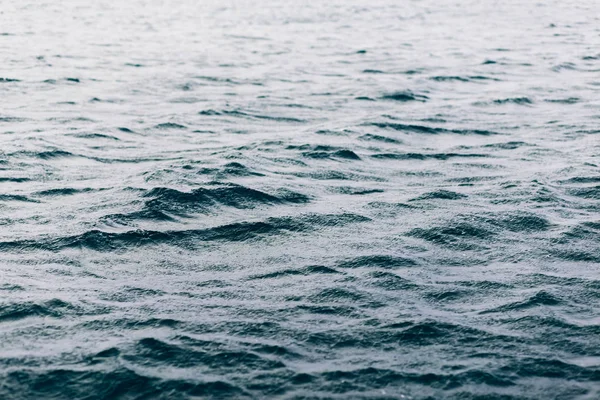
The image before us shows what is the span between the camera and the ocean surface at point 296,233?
4.79 meters

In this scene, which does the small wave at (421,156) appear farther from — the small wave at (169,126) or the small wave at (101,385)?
the small wave at (101,385)

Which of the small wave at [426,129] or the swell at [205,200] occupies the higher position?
the swell at [205,200]

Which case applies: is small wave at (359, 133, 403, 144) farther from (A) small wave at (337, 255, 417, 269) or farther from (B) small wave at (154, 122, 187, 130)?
(A) small wave at (337, 255, 417, 269)

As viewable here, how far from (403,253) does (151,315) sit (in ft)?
6.78

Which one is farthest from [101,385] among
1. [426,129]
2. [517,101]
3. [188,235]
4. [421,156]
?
[517,101]

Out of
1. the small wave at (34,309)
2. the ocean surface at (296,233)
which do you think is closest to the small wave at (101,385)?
the ocean surface at (296,233)

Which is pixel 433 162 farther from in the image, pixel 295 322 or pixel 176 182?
pixel 295 322

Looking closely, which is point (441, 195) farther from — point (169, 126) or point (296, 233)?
point (169, 126)

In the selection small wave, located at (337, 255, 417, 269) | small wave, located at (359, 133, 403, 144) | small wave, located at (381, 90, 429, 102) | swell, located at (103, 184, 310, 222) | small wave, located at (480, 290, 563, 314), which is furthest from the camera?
small wave, located at (381, 90, 429, 102)

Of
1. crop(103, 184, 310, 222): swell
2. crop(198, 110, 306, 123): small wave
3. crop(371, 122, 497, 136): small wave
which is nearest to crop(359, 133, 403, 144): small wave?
crop(371, 122, 497, 136): small wave

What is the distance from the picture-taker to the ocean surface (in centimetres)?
479

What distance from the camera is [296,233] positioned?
22.8 ft

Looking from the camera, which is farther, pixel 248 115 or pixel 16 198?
pixel 248 115

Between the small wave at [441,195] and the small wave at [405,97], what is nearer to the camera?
the small wave at [441,195]
